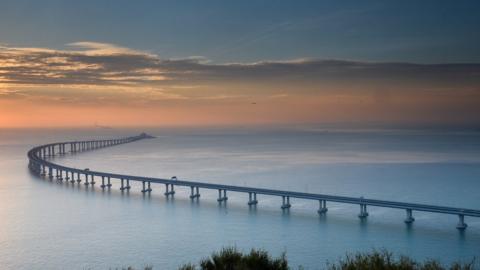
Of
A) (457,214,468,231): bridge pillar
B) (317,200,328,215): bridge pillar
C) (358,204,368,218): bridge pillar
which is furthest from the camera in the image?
(317,200,328,215): bridge pillar

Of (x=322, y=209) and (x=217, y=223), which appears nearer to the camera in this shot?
(x=217, y=223)

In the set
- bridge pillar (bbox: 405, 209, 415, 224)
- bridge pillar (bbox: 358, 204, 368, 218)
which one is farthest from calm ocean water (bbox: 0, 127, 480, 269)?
bridge pillar (bbox: 358, 204, 368, 218)

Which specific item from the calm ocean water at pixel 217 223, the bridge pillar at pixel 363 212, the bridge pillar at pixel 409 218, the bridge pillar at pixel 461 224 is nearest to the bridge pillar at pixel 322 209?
the calm ocean water at pixel 217 223

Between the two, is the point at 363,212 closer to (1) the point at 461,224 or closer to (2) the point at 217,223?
(1) the point at 461,224

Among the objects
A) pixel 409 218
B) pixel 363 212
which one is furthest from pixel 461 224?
pixel 363 212

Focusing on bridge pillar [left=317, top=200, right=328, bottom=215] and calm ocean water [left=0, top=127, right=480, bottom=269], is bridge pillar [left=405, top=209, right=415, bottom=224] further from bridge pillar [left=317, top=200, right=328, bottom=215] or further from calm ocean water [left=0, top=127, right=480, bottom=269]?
bridge pillar [left=317, top=200, right=328, bottom=215]

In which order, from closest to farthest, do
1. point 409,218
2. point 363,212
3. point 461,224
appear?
point 461,224, point 409,218, point 363,212

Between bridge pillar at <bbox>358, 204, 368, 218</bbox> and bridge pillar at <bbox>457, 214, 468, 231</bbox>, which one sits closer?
bridge pillar at <bbox>457, 214, 468, 231</bbox>

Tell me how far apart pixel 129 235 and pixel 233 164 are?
71.3 metres

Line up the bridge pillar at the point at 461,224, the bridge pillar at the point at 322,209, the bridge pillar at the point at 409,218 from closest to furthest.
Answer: the bridge pillar at the point at 461,224
the bridge pillar at the point at 409,218
the bridge pillar at the point at 322,209

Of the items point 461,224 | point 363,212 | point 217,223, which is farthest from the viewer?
point 363,212

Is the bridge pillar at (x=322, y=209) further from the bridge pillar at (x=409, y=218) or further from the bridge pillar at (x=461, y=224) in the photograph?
the bridge pillar at (x=461, y=224)

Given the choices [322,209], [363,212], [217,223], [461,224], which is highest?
[461,224]

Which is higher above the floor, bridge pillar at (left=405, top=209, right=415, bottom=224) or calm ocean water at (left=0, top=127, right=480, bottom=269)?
bridge pillar at (left=405, top=209, right=415, bottom=224)
